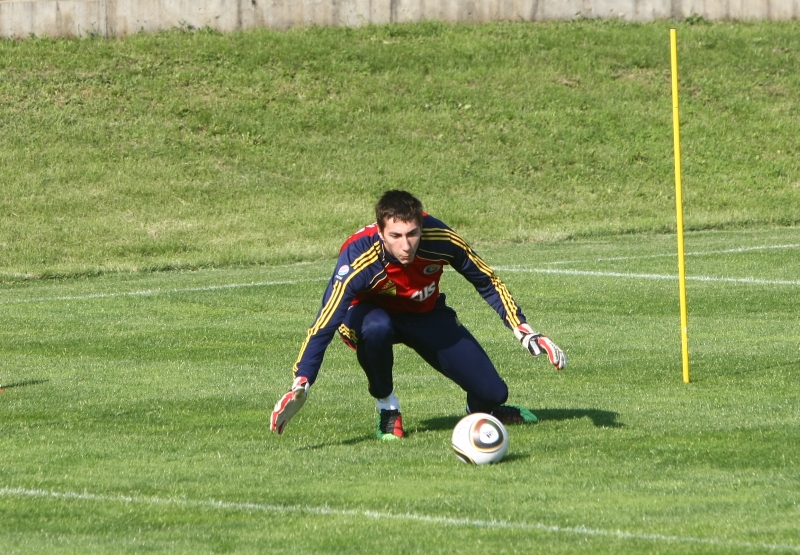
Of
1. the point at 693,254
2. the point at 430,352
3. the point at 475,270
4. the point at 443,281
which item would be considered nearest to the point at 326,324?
the point at 430,352

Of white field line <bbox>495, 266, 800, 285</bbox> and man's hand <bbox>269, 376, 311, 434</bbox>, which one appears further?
white field line <bbox>495, 266, 800, 285</bbox>

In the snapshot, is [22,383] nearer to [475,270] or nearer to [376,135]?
[475,270]

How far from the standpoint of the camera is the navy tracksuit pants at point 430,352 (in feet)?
29.6

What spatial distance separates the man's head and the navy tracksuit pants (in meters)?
0.83

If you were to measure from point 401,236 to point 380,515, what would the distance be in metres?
1.98

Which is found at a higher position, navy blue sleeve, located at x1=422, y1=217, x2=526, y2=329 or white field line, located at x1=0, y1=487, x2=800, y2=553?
navy blue sleeve, located at x1=422, y1=217, x2=526, y2=329

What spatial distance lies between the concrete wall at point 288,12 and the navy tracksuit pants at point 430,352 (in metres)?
27.6

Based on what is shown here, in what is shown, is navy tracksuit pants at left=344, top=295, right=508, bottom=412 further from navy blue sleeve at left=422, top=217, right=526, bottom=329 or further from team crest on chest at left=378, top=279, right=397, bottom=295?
navy blue sleeve at left=422, top=217, right=526, bottom=329

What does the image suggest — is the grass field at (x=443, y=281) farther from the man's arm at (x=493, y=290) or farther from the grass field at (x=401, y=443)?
the man's arm at (x=493, y=290)

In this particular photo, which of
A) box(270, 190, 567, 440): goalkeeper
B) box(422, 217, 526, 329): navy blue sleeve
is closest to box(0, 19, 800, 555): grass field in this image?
box(270, 190, 567, 440): goalkeeper

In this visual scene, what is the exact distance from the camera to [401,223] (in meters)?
8.22

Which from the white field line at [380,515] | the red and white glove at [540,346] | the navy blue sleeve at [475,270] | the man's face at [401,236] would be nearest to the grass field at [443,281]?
the white field line at [380,515]

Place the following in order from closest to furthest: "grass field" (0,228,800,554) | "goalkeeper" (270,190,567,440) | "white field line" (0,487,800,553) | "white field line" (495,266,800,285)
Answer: "white field line" (0,487,800,553) → "grass field" (0,228,800,554) → "goalkeeper" (270,190,567,440) → "white field line" (495,266,800,285)

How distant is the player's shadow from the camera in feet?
30.3
